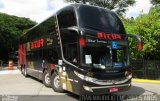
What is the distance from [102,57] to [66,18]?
8.36ft

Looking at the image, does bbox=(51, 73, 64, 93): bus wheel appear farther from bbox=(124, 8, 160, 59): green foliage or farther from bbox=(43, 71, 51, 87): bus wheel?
bbox=(124, 8, 160, 59): green foliage

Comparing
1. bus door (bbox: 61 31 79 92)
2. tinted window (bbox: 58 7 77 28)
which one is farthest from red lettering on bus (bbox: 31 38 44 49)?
bus door (bbox: 61 31 79 92)

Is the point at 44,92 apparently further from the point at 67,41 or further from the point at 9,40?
the point at 9,40

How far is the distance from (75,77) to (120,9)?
36934 mm

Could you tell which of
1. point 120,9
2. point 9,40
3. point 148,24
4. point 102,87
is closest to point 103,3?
point 120,9

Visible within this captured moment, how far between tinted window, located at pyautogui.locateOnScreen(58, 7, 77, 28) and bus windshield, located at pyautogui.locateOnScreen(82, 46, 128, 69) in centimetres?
137

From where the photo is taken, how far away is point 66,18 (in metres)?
12.9

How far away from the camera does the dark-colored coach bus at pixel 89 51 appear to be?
11.2 meters

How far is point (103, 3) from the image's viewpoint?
1805 inches

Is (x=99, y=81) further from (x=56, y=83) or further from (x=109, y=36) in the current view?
(x=56, y=83)

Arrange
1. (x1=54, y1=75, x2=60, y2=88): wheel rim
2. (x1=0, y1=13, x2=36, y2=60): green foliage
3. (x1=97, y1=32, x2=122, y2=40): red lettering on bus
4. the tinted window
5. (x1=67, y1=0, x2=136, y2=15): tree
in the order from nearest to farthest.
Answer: (x1=97, y1=32, x2=122, y2=40): red lettering on bus, the tinted window, (x1=54, y1=75, x2=60, y2=88): wheel rim, (x1=67, y1=0, x2=136, y2=15): tree, (x1=0, y1=13, x2=36, y2=60): green foliage

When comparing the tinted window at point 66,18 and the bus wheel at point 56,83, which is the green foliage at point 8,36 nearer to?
the bus wheel at point 56,83

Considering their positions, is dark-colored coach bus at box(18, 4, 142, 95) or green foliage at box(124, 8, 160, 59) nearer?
dark-colored coach bus at box(18, 4, 142, 95)

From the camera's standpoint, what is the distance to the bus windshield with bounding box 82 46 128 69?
37.0 ft
